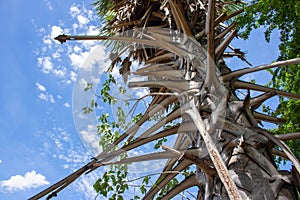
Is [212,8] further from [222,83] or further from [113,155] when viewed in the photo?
[113,155]

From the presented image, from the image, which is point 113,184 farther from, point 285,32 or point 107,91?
point 285,32

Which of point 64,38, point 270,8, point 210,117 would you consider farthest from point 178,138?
point 270,8

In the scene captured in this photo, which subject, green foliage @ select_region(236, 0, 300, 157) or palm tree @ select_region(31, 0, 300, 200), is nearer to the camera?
palm tree @ select_region(31, 0, 300, 200)

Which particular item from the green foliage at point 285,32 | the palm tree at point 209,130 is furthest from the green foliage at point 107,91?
the green foliage at point 285,32

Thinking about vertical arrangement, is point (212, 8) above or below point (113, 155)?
above

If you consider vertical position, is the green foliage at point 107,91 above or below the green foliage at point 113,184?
above

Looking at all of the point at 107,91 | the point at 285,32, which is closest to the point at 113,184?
the point at 107,91

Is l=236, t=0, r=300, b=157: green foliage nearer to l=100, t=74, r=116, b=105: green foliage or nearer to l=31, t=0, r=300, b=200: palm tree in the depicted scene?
l=31, t=0, r=300, b=200: palm tree

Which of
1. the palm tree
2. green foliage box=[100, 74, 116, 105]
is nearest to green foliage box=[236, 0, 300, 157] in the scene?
the palm tree

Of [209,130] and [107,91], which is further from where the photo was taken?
[107,91]

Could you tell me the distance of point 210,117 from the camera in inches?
62.7

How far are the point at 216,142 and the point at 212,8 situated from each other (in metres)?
0.69

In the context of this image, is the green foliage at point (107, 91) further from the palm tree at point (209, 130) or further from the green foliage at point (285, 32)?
the green foliage at point (285, 32)

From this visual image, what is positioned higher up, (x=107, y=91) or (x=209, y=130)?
(x=107, y=91)
